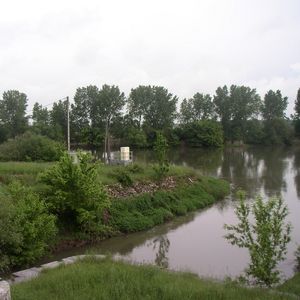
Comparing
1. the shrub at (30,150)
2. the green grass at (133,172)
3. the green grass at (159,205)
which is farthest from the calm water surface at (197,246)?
the shrub at (30,150)

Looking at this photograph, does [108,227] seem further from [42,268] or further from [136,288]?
[136,288]

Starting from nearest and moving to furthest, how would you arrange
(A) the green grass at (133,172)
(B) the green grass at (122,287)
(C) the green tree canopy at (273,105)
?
(B) the green grass at (122,287), (A) the green grass at (133,172), (C) the green tree canopy at (273,105)

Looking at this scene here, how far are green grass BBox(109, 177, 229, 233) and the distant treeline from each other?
4365cm

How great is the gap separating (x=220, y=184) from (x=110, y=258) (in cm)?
2121

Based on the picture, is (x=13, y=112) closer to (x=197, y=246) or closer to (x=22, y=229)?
(x=197, y=246)

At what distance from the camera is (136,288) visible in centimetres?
955

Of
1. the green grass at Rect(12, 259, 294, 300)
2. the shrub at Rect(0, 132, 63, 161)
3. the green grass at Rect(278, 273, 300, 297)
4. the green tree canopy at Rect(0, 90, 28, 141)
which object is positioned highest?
the green tree canopy at Rect(0, 90, 28, 141)

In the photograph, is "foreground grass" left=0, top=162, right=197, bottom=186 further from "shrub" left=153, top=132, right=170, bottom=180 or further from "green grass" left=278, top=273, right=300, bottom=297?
"green grass" left=278, top=273, right=300, bottom=297

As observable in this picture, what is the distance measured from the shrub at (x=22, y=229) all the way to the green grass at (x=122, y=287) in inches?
124

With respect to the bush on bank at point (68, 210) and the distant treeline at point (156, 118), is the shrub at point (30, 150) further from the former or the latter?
the distant treeline at point (156, 118)

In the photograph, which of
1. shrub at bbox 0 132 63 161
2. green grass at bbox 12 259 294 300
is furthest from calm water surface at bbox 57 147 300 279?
shrub at bbox 0 132 63 161

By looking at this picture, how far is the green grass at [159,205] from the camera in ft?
69.0

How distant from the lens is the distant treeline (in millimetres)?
72750

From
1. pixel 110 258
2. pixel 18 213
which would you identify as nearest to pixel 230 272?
pixel 110 258
